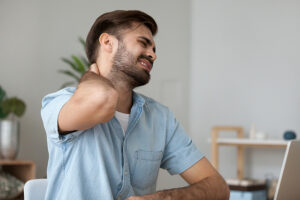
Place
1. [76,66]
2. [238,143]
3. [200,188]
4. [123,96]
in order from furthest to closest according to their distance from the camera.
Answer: [76,66], [238,143], [123,96], [200,188]

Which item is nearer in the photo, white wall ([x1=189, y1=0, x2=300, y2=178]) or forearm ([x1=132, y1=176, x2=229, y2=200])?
forearm ([x1=132, y1=176, x2=229, y2=200])

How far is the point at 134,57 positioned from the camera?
4.63 ft

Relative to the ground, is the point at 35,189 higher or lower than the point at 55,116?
lower

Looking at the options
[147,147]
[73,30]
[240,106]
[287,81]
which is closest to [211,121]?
[240,106]

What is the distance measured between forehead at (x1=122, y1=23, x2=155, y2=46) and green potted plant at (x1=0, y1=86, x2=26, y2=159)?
2.26 m

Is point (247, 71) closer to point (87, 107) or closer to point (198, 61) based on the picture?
point (198, 61)

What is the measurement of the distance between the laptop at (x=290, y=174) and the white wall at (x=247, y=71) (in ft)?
10.1

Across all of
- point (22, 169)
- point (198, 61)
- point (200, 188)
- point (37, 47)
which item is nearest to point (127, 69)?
point (200, 188)

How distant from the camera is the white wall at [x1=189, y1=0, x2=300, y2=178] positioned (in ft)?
14.3

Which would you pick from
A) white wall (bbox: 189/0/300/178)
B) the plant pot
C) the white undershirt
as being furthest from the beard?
white wall (bbox: 189/0/300/178)

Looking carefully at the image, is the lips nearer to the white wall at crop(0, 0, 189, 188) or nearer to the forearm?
the forearm

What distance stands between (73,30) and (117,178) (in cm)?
316

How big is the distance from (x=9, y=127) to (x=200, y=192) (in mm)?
2444

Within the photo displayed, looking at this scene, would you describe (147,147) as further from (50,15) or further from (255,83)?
(255,83)
